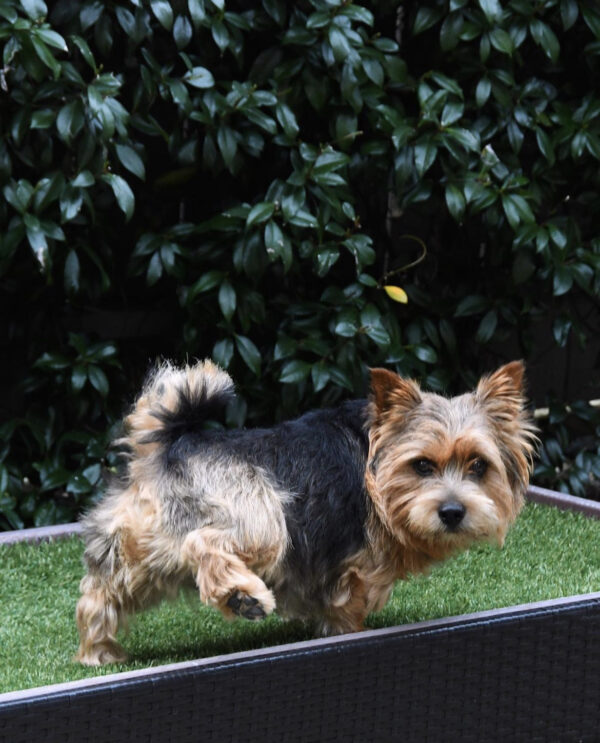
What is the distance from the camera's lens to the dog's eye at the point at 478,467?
2.91 meters

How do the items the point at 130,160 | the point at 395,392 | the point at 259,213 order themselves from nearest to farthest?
1. the point at 395,392
2. the point at 130,160
3. the point at 259,213

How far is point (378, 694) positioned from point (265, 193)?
2.49 m

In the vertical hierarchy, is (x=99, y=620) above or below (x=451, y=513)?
below

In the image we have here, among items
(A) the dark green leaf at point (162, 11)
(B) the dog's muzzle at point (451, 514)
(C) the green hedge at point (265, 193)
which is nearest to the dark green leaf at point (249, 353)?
(C) the green hedge at point (265, 193)

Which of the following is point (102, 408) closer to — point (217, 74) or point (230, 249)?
point (230, 249)

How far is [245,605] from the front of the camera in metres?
2.67

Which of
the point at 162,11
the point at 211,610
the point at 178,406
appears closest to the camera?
the point at 178,406

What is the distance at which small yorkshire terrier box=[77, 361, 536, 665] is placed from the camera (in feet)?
9.47

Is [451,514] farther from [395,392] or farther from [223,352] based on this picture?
[223,352]

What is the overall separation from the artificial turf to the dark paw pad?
19.9 inches

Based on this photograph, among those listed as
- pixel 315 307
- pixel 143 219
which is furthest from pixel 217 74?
pixel 315 307

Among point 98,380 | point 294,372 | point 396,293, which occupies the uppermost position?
point 396,293

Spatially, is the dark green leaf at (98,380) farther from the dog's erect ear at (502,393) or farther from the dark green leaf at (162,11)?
the dog's erect ear at (502,393)

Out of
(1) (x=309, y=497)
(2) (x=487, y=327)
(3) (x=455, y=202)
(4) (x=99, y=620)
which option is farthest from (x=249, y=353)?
(4) (x=99, y=620)
